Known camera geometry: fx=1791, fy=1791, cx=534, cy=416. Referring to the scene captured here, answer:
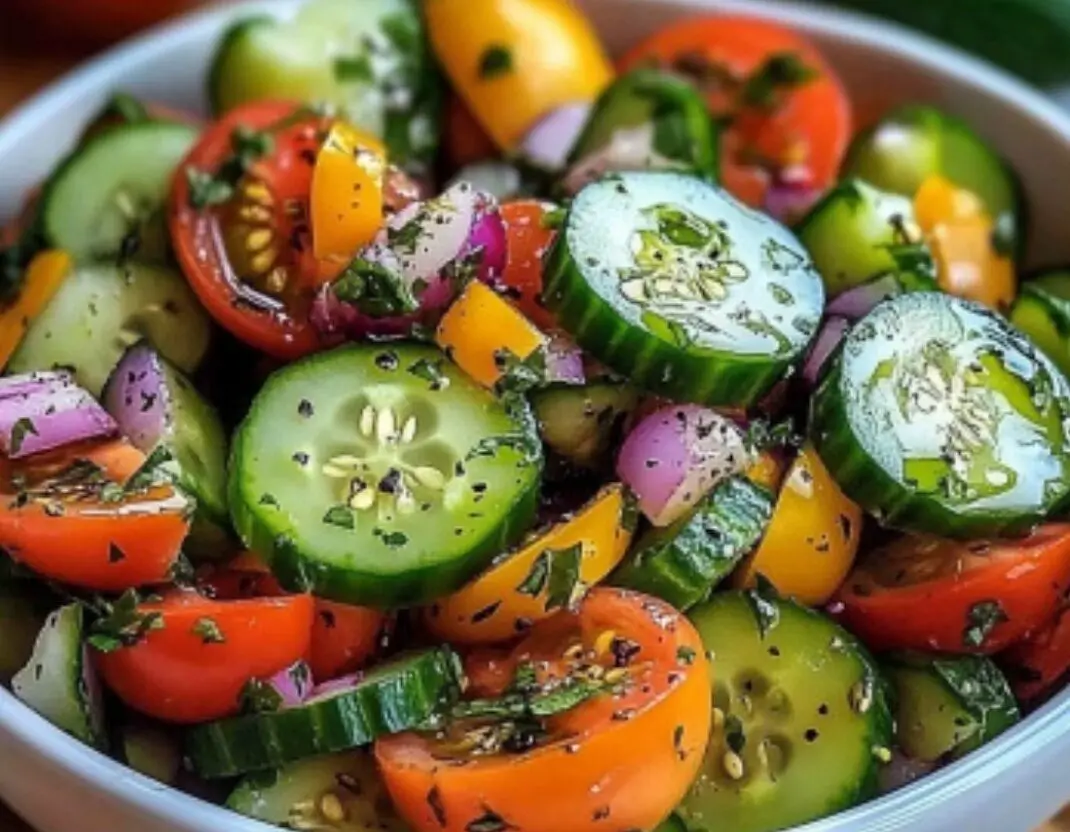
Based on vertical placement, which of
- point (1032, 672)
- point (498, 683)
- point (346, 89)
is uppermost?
point (346, 89)

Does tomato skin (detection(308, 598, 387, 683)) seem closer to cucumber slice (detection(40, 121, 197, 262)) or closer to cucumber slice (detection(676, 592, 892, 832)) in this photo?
cucumber slice (detection(676, 592, 892, 832))

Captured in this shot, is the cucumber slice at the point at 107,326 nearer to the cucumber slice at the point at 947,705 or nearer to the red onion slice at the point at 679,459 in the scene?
the red onion slice at the point at 679,459

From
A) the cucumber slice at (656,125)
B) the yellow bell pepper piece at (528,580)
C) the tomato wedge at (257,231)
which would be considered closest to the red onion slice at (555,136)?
the cucumber slice at (656,125)

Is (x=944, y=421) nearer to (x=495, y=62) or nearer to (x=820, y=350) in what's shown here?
(x=820, y=350)

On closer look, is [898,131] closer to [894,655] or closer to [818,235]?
[818,235]

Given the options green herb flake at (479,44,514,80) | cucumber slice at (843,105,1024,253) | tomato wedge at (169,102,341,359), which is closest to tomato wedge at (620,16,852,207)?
cucumber slice at (843,105,1024,253)

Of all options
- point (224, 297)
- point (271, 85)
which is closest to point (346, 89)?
point (271, 85)
